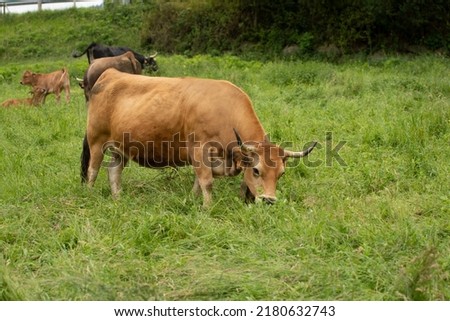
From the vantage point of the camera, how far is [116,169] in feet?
24.4

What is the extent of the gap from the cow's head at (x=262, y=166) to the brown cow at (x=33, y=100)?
913 centimetres

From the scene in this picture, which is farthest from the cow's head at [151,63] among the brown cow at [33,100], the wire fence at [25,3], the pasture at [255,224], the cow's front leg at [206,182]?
the wire fence at [25,3]

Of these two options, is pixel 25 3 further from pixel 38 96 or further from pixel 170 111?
pixel 170 111

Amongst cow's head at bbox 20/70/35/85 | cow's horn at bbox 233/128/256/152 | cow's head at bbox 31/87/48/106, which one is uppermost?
cow's horn at bbox 233/128/256/152

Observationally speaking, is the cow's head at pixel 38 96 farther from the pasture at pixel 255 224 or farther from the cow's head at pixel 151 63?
the pasture at pixel 255 224

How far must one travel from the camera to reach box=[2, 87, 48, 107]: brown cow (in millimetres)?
14391

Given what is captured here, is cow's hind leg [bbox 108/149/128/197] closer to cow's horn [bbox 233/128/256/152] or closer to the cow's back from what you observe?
the cow's back

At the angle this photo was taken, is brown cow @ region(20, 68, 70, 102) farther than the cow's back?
Yes

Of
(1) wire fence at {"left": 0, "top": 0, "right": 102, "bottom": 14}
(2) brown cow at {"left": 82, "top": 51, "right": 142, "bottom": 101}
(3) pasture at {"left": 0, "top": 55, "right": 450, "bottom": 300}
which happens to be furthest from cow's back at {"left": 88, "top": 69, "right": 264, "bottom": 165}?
(1) wire fence at {"left": 0, "top": 0, "right": 102, "bottom": 14}

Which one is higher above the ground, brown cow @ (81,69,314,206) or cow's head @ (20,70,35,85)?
brown cow @ (81,69,314,206)

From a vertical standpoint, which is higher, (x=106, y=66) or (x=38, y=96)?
(x=106, y=66)

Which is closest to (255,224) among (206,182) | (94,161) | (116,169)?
(206,182)

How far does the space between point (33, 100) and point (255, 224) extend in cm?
1041

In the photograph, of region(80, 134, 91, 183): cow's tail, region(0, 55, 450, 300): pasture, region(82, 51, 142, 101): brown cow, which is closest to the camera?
region(0, 55, 450, 300): pasture
